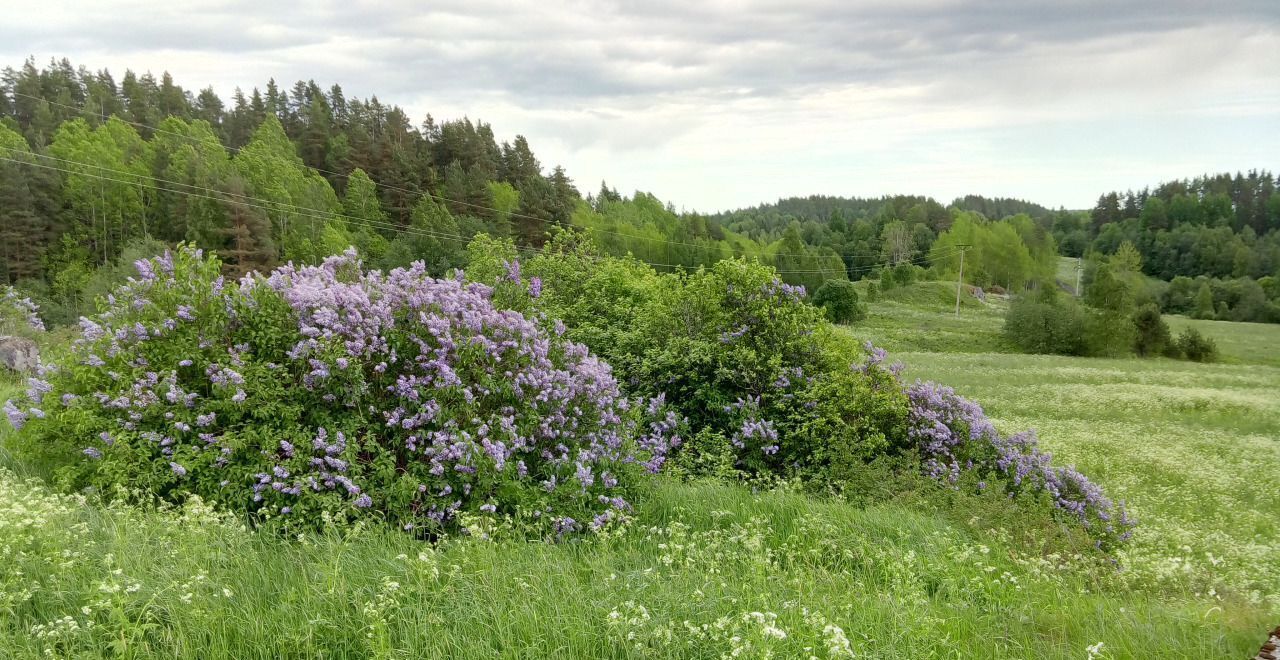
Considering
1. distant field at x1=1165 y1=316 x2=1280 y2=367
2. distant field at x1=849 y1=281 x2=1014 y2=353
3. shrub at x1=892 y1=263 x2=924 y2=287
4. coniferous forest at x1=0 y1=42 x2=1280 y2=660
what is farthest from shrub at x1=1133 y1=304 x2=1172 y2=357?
coniferous forest at x1=0 y1=42 x2=1280 y2=660

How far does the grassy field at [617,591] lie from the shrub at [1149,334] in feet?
181

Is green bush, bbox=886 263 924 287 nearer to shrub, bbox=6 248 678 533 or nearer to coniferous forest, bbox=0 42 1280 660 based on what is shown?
coniferous forest, bbox=0 42 1280 660

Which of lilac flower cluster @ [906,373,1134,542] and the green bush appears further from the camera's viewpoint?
the green bush

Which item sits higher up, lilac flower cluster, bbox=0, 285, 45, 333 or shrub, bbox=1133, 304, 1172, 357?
lilac flower cluster, bbox=0, 285, 45, 333

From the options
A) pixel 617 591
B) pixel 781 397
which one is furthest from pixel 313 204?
pixel 617 591

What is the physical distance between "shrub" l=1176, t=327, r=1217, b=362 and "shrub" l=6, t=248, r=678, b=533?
60.7 m

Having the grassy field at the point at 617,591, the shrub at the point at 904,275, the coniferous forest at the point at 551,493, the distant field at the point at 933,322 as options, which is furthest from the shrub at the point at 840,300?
the grassy field at the point at 617,591

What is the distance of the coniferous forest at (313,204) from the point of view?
205ft

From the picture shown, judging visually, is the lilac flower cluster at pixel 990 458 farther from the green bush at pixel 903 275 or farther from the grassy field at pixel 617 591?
the green bush at pixel 903 275

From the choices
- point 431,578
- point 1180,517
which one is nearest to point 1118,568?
point 431,578

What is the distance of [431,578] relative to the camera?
4.43m

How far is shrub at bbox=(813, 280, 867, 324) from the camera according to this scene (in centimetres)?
7025

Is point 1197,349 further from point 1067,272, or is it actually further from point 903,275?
point 1067,272

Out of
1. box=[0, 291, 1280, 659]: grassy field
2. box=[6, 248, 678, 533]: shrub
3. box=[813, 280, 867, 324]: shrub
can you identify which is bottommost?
box=[813, 280, 867, 324]: shrub
